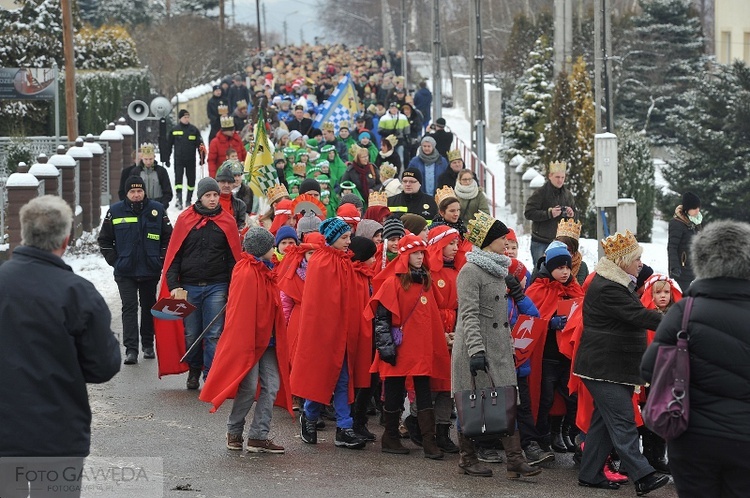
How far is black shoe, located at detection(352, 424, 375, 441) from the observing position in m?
10.1

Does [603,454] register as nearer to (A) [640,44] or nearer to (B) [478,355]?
(B) [478,355]

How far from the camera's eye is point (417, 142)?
1176 inches

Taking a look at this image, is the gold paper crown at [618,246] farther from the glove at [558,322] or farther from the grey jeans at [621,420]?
the glove at [558,322]

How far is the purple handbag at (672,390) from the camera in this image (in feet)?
19.5

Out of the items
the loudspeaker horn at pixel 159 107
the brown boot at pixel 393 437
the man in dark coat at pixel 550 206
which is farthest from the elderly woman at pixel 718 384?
the loudspeaker horn at pixel 159 107

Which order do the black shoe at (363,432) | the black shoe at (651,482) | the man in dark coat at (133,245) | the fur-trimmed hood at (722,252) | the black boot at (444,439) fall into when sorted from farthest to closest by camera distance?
the man in dark coat at (133,245)
the black shoe at (363,432)
the black boot at (444,439)
the black shoe at (651,482)
the fur-trimmed hood at (722,252)

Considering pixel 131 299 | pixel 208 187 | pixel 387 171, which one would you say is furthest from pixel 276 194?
pixel 387 171

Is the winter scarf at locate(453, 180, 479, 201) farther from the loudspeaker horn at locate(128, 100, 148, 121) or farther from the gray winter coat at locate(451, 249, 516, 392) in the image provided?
the loudspeaker horn at locate(128, 100, 148, 121)

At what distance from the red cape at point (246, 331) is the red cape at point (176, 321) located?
2014 mm

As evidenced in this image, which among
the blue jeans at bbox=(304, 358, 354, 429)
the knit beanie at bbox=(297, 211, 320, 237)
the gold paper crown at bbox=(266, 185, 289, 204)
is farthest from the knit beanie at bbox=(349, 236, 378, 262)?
the gold paper crown at bbox=(266, 185, 289, 204)

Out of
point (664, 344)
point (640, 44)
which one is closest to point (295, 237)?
point (664, 344)

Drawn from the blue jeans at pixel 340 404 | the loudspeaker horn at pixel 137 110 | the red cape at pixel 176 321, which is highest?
the loudspeaker horn at pixel 137 110

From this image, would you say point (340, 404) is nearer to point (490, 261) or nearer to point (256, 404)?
point (256, 404)

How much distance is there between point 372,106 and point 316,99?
297 inches
